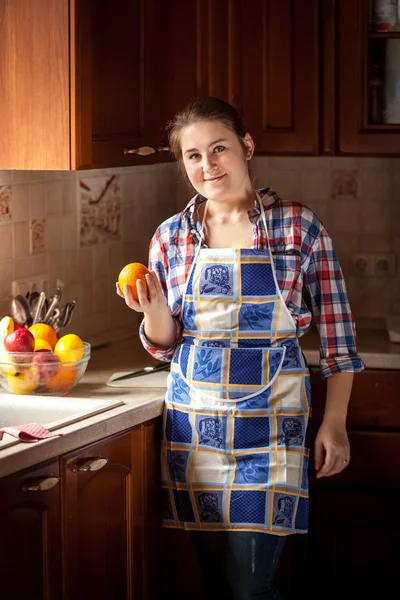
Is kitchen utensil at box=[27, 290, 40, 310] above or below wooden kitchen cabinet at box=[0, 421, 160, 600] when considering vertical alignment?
above

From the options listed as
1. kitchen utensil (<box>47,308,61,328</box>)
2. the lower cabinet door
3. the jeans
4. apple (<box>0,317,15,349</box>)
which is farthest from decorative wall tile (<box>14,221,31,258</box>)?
the jeans

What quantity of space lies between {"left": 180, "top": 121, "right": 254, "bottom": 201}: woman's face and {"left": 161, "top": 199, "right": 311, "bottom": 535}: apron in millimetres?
112

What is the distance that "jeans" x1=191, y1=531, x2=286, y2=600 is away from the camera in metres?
2.22

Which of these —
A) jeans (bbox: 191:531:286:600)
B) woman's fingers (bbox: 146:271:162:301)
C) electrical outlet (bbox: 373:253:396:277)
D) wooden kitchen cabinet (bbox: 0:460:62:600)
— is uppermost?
electrical outlet (bbox: 373:253:396:277)

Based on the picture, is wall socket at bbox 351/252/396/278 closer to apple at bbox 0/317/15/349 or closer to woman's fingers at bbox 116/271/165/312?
woman's fingers at bbox 116/271/165/312

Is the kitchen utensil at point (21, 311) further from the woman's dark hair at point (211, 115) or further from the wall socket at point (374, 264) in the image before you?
the wall socket at point (374, 264)

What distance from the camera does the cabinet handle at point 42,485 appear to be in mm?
1889

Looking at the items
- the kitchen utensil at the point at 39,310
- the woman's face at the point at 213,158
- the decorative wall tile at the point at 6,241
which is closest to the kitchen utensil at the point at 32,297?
the kitchen utensil at the point at 39,310

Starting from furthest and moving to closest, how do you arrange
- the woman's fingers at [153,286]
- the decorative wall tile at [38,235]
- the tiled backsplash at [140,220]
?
the tiled backsplash at [140,220]
the decorative wall tile at [38,235]
the woman's fingers at [153,286]

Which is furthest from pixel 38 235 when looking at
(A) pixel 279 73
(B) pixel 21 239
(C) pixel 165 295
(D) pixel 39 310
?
(A) pixel 279 73

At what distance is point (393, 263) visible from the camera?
324 cm

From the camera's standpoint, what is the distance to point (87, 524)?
2123 mm

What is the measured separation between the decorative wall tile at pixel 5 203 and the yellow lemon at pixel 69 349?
432 mm

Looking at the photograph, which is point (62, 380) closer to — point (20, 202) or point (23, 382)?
point (23, 382)
